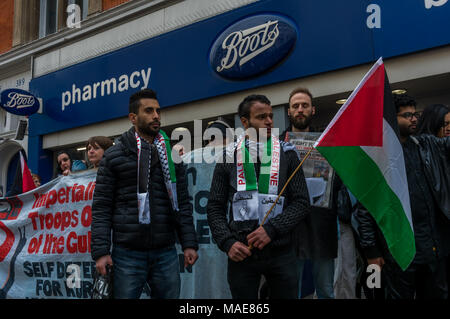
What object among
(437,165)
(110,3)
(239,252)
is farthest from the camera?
(110,3)

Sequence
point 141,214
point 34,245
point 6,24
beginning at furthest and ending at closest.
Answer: point 6,24 → point 34,245 → point 141,214

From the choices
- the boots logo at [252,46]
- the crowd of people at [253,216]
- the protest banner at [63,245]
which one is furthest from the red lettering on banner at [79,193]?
the boots logo at [252,46]

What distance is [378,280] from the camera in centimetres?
340

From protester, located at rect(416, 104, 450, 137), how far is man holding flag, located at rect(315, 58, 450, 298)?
952 mm

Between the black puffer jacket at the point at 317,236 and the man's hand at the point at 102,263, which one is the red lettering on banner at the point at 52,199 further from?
the black puffer jacket at the point at 317,236

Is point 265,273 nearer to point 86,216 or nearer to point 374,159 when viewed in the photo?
point 374,159

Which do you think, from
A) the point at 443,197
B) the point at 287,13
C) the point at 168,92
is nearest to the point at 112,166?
the point at 443,197

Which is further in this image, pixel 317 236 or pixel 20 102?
pixel 20 102

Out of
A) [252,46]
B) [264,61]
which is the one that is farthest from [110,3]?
[264,61]

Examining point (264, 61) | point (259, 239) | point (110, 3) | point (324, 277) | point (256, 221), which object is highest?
point (110, 3)

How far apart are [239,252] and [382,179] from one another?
1153 mm

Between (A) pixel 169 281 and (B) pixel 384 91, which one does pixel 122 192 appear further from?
(B) pixel 384 91

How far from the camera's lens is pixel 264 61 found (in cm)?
743

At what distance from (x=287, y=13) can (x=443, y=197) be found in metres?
4.92
